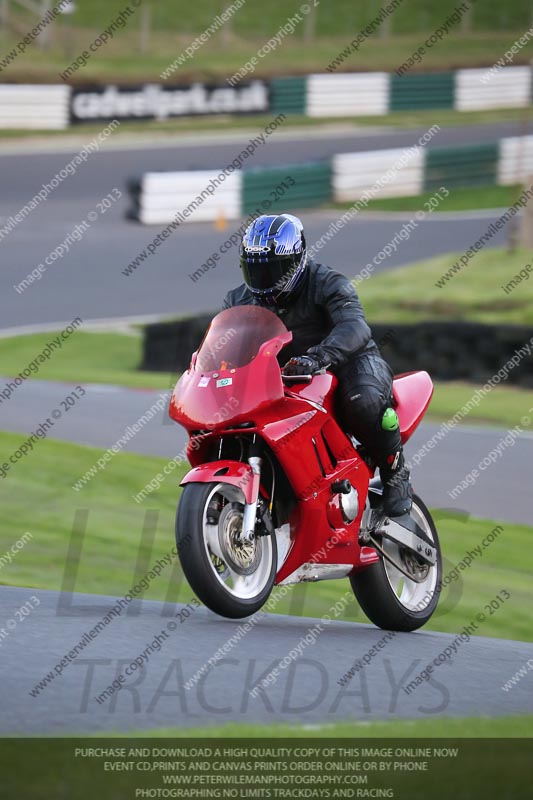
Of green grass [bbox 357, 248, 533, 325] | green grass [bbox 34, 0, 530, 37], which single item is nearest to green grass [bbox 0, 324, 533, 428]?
green grass [bbox 357, 248, 533, 325]

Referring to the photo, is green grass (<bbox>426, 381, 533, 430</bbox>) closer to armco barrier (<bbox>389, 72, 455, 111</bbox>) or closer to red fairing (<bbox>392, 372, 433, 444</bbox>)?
red fairing (<bbox>392, 372, 433, 444</bbox>)

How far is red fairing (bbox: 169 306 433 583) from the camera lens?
5.22m

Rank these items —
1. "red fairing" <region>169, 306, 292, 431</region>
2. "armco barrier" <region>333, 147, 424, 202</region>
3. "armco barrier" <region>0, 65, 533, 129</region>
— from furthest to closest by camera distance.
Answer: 1. "armco barrier" <region>0, 65, 533, 129</region>
2. "armco barrier" <region>333, 147, 424, 202</region>
3. "red fairing" <region>169, 306, 292, 431</region>

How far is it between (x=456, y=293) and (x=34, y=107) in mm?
15592

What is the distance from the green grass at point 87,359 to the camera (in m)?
14.8

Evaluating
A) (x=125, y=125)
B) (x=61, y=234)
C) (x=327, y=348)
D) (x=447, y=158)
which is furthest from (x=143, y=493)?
(x=125, y=125)

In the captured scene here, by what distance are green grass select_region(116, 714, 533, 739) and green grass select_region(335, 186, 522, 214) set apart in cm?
2252

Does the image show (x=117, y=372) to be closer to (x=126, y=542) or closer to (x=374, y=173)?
(x=126, y=542)

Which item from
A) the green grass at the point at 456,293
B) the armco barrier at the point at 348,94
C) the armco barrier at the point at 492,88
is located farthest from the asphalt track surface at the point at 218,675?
the armco barrier at the point at 492,88

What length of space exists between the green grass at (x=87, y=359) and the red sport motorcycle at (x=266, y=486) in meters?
8.54

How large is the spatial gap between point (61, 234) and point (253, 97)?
12.2 meters
